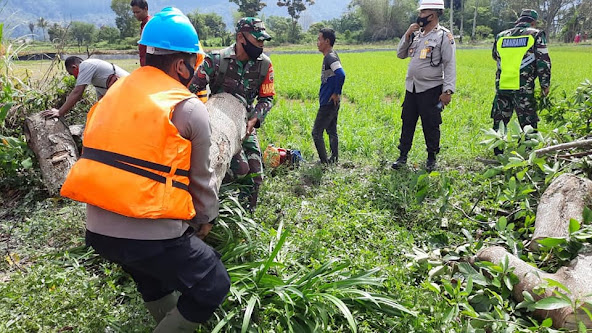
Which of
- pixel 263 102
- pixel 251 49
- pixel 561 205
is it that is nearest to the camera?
pixel 561 205

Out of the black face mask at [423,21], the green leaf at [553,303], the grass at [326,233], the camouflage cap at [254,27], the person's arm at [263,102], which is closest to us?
the green leaf at [553,303]

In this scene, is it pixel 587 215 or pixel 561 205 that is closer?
pixel 587 215

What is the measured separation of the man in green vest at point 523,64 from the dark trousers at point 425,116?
0.96 metres

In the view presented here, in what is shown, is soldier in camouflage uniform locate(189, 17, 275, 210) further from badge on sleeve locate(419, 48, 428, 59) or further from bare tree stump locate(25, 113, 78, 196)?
badge on sleeve locate(419, 48, 428, 59)

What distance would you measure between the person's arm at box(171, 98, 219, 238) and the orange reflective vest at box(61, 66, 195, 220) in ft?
0.19

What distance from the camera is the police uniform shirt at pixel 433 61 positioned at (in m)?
4.47

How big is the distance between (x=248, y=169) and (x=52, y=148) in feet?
7.05

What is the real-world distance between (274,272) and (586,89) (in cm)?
435

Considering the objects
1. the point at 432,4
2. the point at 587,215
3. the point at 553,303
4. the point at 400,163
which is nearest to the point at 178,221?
the point at 553,303

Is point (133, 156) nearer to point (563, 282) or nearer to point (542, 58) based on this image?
point (563, 282)

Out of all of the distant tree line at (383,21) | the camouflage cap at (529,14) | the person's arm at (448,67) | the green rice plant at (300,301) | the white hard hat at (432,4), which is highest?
the distant tree line at (383,21)

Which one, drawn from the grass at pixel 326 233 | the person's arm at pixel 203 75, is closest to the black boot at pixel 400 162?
the grass at pixel 326 233

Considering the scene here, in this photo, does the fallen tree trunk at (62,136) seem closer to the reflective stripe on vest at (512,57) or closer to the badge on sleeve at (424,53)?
the badge on sleeve at (424,53)

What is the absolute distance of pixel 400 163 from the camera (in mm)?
4957
